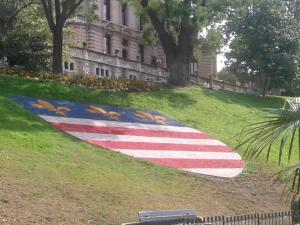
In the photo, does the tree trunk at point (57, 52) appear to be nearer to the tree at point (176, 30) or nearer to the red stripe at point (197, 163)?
the tree at point (176, 30)

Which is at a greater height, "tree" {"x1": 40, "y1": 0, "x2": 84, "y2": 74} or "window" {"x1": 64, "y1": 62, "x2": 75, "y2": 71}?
"tree" {"x1": 40, "y1": 0, "x2": 84, "y2": 74}

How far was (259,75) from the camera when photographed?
1657 inches

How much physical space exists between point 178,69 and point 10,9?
1165cm

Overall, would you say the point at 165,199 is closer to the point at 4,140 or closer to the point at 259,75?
the point at 4,140

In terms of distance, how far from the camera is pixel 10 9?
36.0 meters

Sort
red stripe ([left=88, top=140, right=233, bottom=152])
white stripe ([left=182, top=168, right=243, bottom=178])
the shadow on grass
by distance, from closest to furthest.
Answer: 1. white stripe ([left=182, top=168, right=243, bottom=178])
2. red stripe ([left=88, top=140, right=233, bottom=152])
3. the shadow on grass

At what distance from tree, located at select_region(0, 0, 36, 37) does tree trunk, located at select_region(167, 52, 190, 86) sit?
9.65m

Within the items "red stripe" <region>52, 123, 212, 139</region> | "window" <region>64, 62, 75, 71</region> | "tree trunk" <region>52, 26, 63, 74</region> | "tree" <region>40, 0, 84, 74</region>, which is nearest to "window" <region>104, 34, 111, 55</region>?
"window" <region>64, 62, 75, 71</region>

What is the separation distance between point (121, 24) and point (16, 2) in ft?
93.9

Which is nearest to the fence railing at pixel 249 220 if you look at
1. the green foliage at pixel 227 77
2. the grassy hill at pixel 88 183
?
the grassy hill at pixel 88 183

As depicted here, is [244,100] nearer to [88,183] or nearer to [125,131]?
[125,131]

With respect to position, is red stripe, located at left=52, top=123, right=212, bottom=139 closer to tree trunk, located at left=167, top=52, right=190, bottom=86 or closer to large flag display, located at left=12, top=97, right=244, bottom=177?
large flag display, located at left=12, top=97, right=244, bottom=177

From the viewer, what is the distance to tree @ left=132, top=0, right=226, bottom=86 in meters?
29.0

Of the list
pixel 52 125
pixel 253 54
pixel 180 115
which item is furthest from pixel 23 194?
pixel 253 54
